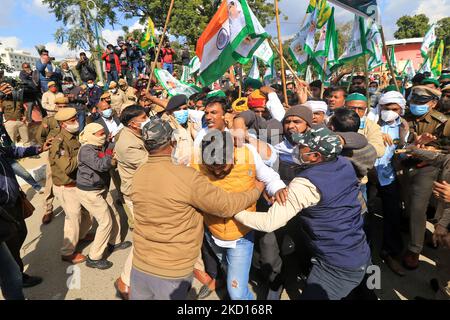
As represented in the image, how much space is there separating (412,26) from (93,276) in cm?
5940

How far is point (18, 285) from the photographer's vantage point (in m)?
2.62

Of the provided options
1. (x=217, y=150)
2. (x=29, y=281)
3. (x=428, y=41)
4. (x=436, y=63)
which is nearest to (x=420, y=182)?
(x=217, y=150)

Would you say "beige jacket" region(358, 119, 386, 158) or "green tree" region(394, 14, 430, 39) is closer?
"beige jacket" region(358, 119, 386, 158)

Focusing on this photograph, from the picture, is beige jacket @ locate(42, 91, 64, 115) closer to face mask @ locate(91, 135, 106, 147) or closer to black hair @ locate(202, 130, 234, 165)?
face mask @ locate(91, 135, 106, 147)

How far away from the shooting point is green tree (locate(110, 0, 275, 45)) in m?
21.9

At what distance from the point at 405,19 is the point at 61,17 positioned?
51489 millimetres

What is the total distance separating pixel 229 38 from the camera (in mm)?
4078

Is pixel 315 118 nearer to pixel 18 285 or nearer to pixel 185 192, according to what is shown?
pixel 185 192

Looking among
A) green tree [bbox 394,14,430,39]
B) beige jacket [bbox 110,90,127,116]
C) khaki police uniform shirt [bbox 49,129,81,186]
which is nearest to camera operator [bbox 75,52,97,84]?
beige jacket [bbox 110,90,127,116]

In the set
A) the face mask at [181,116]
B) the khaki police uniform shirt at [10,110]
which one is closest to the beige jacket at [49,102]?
the khaki police uniform shirt at [10,110]

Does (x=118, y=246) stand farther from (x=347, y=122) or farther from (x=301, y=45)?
(x=301, y=45)

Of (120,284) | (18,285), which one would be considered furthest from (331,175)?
(18,285)

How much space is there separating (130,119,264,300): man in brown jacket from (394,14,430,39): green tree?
2233 inches

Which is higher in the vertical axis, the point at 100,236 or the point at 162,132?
the point at 162,132
